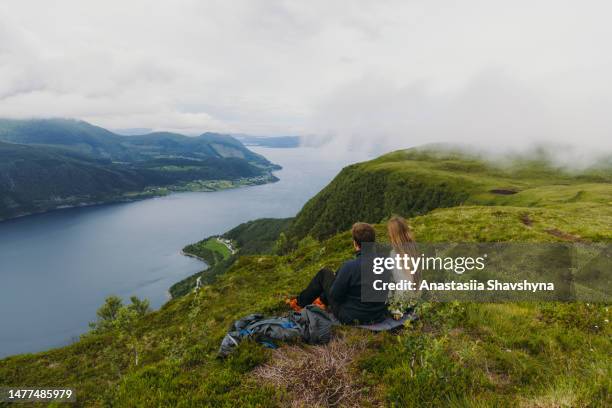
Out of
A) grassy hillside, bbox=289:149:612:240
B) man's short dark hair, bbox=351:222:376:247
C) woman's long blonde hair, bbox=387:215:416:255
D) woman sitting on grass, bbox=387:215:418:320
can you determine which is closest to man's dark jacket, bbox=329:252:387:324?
man's short dark hair, bbox=351:222:376:247

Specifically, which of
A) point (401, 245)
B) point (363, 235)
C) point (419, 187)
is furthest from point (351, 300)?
point (419, 187)

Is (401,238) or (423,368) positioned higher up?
(401,238)

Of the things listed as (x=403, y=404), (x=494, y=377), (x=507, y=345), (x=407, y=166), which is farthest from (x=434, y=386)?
(x=407, y=166)

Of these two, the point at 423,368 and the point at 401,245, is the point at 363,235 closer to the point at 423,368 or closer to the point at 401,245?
the point at 401,245

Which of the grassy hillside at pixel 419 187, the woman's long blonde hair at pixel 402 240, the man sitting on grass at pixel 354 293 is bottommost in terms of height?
the grassy hillside at pixel 419 187

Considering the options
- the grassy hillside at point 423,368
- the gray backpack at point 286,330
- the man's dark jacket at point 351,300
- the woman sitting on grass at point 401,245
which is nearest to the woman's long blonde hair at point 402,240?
the woman sitting on grass at point 401,245

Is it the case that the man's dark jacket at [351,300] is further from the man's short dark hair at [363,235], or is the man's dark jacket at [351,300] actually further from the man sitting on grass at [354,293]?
the man's short dark hair at [363,235]

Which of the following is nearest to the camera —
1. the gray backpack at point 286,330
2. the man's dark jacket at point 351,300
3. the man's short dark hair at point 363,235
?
the gray backpack at point 286,330

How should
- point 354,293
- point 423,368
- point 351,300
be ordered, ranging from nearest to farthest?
point 423,368 < point 354,293 < point 351,300

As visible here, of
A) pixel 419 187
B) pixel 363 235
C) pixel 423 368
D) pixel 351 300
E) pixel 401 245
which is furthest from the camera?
pixel 419 187

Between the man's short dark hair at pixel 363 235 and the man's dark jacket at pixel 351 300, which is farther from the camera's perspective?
the man's short dark hair at pixel 363 235

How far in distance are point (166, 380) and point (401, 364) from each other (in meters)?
6.18

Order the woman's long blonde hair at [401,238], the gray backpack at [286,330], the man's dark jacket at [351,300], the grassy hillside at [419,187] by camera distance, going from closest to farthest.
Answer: the gray backpack at [286,330]
the woman's long blonde hair at [401,238]
the man's dark jacket at [351,300]
the grassy hillside at [419,187]

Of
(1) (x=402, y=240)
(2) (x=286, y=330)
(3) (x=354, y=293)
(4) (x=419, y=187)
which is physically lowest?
(4) (x=419, y=187)
